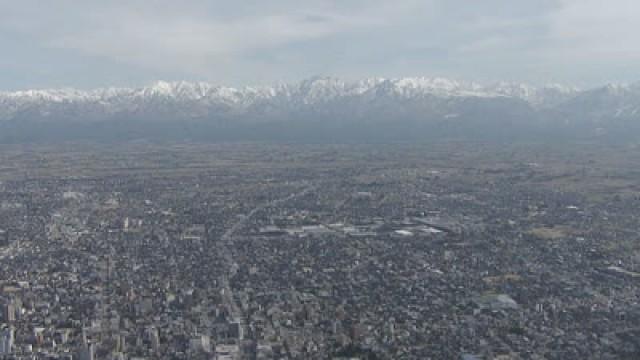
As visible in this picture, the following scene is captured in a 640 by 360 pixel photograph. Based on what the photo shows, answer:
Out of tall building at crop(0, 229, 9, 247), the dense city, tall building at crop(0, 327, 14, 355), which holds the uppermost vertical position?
tall building at crop(0, 229, 9, 247)

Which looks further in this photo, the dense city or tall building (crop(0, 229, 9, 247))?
tall building (crop(0, 229, 9, 247))

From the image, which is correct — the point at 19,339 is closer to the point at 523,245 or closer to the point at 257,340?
the point at 257,340

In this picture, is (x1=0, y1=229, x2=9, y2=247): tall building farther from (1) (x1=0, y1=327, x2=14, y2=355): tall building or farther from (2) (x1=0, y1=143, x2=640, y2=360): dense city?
(1) (x1=0, y1=327, x2=14, y2=355): tall building

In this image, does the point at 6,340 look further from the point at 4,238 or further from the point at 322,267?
the point at 4,238

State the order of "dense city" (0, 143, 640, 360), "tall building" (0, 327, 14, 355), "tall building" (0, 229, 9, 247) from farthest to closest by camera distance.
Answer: "tall building" (0, 229, 9, 247) < "dense city" (0, 143, 640, 360) < "tall building" (0, 327, 14, 355)

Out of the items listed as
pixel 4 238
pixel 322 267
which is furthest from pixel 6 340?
pixel 4 238

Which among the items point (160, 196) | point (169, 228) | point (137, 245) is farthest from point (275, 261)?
point (160, 196)

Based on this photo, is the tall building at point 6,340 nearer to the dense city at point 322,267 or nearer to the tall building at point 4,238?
the dense city at point 322,267

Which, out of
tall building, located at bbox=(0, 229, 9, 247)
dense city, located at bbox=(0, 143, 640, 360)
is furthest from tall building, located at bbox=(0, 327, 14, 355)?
tall building, located at bbox=(0, 229, 9, 247)
